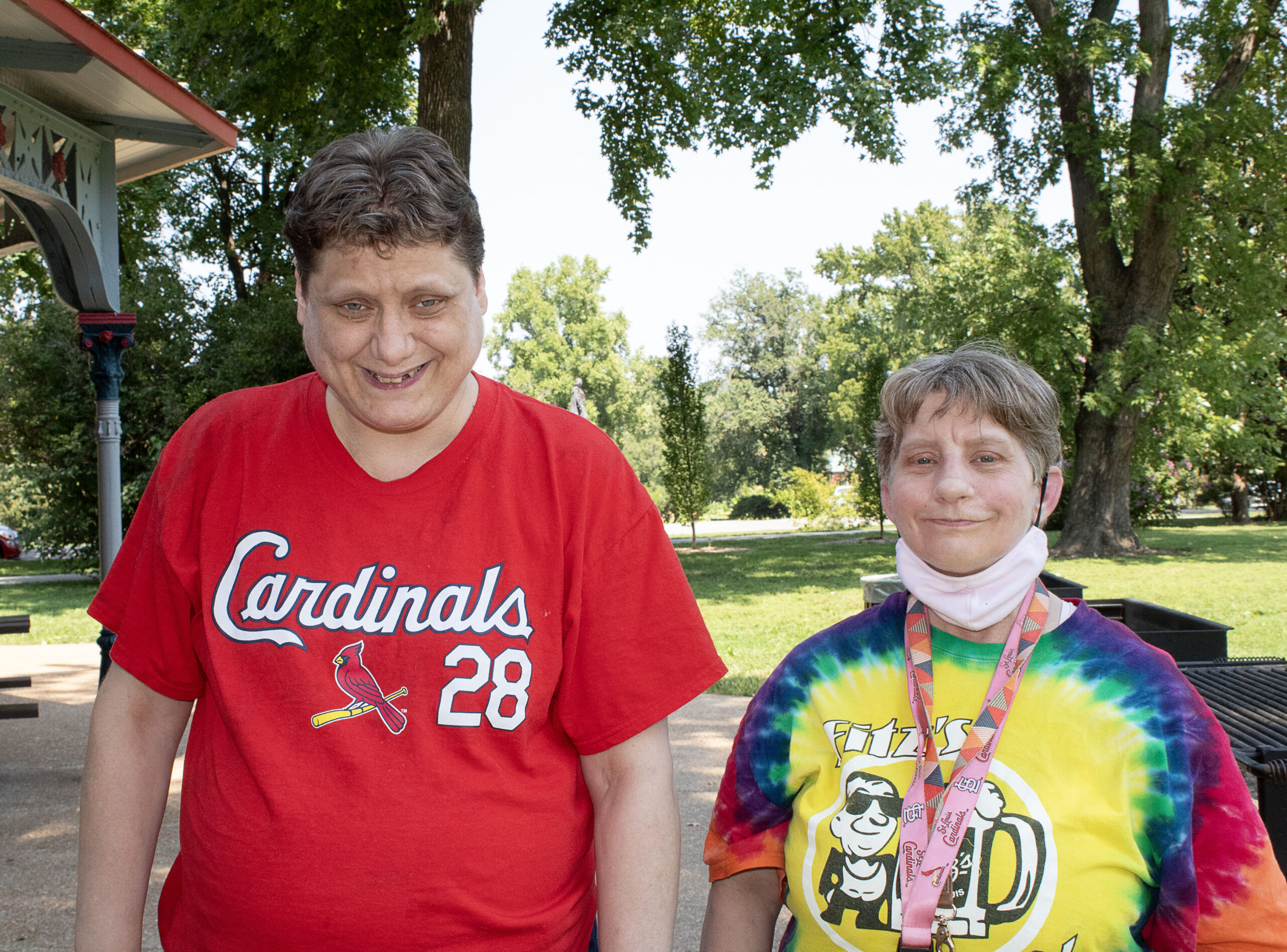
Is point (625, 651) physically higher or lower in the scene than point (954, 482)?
lower

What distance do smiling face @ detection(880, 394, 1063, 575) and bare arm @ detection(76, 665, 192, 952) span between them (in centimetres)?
136

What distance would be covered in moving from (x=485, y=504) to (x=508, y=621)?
0.20m

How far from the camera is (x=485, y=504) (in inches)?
65.5

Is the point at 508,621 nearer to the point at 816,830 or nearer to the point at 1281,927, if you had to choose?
the point at 816,830

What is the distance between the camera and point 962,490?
6.02ft

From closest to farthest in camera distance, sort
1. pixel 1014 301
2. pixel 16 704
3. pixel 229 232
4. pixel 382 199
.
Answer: pixel 382 199 → pixel 16 704 → pixel 1014 301 → pixel 229 232

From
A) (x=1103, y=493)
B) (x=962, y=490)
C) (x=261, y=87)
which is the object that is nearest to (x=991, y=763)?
(x=962, y=490)

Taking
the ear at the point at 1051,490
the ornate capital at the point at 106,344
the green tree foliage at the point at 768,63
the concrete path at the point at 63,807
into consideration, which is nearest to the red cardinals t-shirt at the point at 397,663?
the ear at the point at 1051,490

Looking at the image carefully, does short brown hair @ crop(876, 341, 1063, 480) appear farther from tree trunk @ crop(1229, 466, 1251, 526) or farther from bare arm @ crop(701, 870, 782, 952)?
tree trunk @ crop(1229, 466, 1251, 526)

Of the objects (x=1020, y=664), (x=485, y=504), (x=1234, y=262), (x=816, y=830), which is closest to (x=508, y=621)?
(x=485, y=504)

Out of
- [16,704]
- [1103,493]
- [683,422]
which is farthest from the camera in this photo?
[683,422]

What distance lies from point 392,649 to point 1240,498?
31600 millimetres

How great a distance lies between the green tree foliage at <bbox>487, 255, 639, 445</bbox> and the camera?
53281 millimetres

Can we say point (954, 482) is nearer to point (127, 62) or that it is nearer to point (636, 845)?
point (636, 845)
